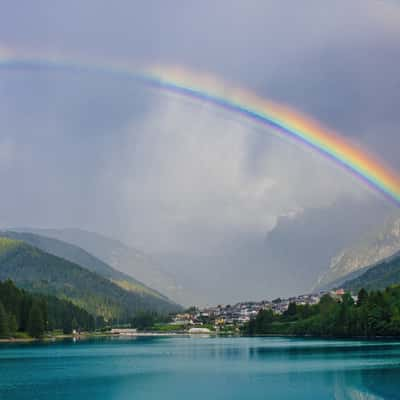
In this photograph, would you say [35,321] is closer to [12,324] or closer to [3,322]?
[12,324]

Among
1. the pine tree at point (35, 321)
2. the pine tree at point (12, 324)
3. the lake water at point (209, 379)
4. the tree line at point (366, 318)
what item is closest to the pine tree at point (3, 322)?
the pine tree at point (12, 324)

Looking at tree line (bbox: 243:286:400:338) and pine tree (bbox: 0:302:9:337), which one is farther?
pine tree (bbox: 0:302:9:337)

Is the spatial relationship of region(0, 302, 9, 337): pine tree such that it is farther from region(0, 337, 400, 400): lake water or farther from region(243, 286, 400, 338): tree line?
region(243, 286, 400, 338): tree line

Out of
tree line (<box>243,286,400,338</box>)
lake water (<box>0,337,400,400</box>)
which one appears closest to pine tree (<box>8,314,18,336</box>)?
lake water (<box>0,337,400,400</box>)

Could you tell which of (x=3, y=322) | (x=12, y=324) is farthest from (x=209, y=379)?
(x=12, y=324)

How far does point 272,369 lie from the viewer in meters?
70.6

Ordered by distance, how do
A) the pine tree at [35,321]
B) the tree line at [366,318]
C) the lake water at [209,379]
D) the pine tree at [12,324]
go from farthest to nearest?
the pine tree at [35,321] → the pine tree at [12,324] → the tree line at [366,318] → the lake water at [209,379]

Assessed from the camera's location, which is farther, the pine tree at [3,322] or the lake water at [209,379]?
the pine tree at [3,322]

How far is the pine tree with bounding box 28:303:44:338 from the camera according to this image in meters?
157

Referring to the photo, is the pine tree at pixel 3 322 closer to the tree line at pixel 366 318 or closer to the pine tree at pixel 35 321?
the pine tree at pixel 35 321

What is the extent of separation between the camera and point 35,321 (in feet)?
522

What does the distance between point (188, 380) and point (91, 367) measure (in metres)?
20.1

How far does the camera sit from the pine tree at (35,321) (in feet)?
516

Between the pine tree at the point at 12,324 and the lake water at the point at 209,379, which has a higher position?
the pine tree at the point at 12,324
